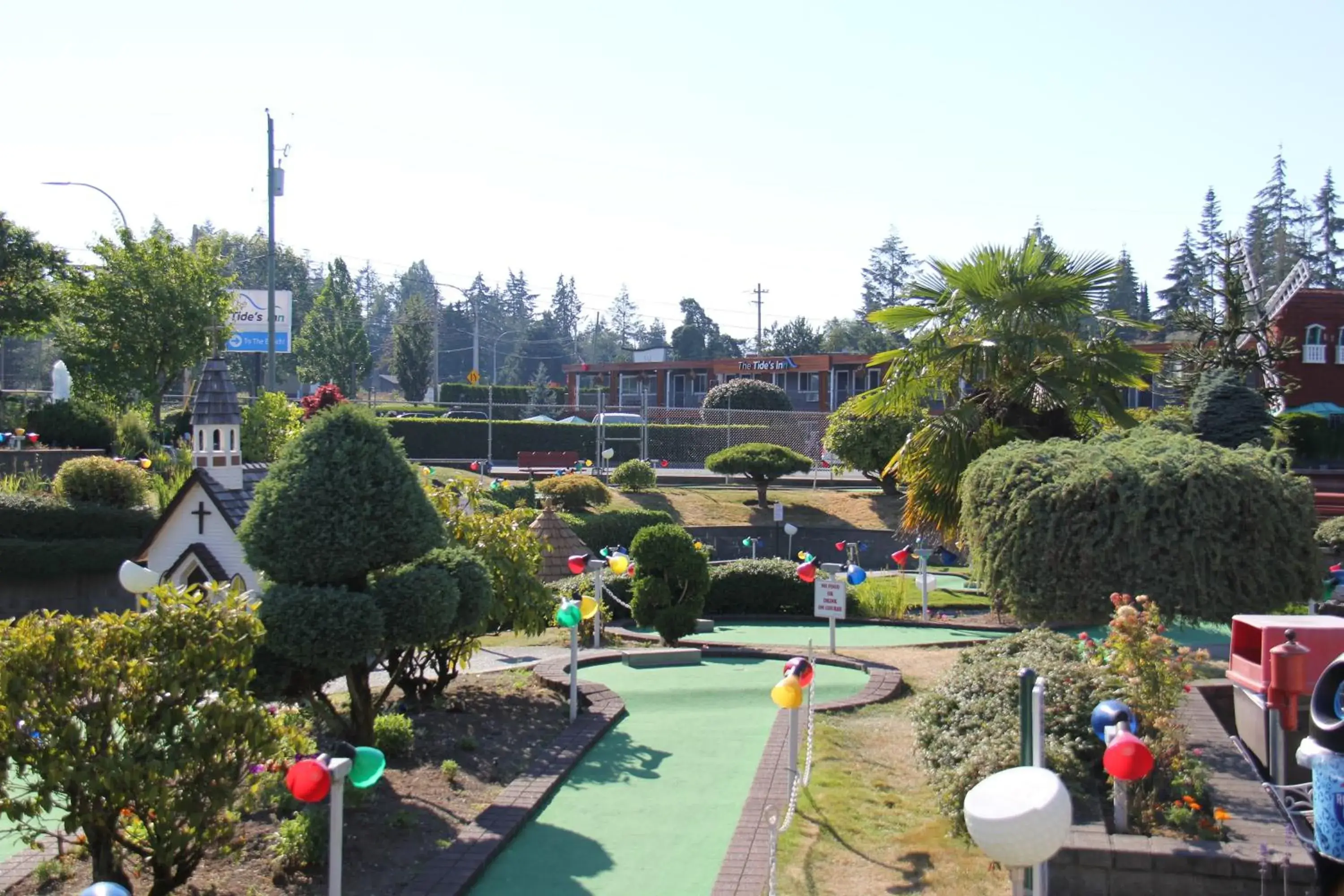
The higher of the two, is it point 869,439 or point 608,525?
point 869,439

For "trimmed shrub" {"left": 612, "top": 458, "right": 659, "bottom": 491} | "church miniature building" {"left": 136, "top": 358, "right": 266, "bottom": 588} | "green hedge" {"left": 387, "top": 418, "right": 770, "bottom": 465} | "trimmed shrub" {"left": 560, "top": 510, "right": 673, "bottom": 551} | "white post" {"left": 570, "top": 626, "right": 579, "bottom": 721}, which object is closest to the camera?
"white post" {"left": 570, "top": 626, "right": 579, "bottom": 721}

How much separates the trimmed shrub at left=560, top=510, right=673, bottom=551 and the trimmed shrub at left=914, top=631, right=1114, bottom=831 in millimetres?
16803

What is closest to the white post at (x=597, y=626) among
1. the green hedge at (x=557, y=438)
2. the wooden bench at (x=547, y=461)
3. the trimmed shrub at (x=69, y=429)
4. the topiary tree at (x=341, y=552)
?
the topiary tree at (x=341, y=552)

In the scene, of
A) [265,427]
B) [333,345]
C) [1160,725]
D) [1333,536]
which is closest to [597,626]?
[1160,725]

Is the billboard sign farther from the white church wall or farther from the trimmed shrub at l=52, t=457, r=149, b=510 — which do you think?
the white church wall

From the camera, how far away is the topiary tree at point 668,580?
13.9 metres

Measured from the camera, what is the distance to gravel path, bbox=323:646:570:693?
12312 mm

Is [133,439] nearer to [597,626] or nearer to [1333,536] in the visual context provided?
[597,626]

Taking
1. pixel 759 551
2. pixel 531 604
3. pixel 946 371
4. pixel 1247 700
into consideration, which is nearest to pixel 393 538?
pixel 531 604

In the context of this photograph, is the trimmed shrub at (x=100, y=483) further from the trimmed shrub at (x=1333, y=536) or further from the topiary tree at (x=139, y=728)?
the trimmed shrub at (x=1333, y=536)

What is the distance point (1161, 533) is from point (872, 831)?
4.80 meters

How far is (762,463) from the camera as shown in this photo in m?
30.1

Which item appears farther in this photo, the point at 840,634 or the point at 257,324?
the point at 257,324

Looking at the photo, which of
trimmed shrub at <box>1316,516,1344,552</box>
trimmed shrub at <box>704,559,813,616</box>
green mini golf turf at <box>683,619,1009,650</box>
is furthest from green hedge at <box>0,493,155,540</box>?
trimmed shrub at <box>1316,516,1344,552</box>
